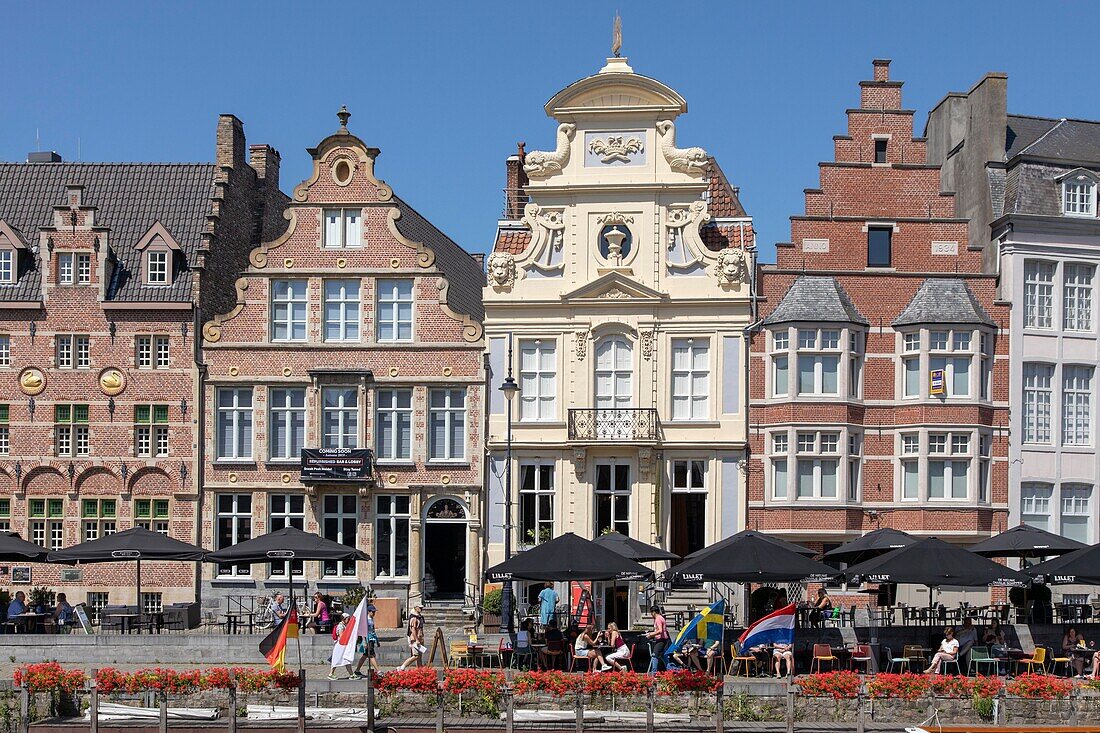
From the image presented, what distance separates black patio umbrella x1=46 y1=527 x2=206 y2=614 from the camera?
36125mm

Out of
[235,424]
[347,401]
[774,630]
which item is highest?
[347,401]

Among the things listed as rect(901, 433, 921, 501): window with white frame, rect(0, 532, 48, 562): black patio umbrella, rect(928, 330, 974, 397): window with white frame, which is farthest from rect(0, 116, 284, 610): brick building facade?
rect(928, 330, 974, 397): window with white frame

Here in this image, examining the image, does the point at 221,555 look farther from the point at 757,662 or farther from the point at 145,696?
the point at 757,662

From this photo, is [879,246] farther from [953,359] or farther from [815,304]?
[953,359]

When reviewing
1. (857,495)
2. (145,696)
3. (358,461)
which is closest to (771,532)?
(857,495)

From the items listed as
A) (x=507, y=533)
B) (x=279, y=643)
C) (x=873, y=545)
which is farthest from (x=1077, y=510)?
(x=279, y=643)

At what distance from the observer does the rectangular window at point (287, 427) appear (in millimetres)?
42906

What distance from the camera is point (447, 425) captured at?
42781 millimetres

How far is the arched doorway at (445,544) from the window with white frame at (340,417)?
2.65 meters

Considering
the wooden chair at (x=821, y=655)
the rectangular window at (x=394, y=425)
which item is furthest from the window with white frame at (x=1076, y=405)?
the rectangular window at (x=394, y=425)

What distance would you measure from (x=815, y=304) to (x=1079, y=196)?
279 inches

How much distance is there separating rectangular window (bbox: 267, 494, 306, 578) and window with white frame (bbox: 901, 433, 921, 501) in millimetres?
14420

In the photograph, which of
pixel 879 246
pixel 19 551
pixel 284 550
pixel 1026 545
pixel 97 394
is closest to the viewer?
pixel 1026 545

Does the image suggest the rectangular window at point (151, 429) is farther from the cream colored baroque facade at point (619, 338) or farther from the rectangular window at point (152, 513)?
the cream colored baroque facade at point (619, 338)
